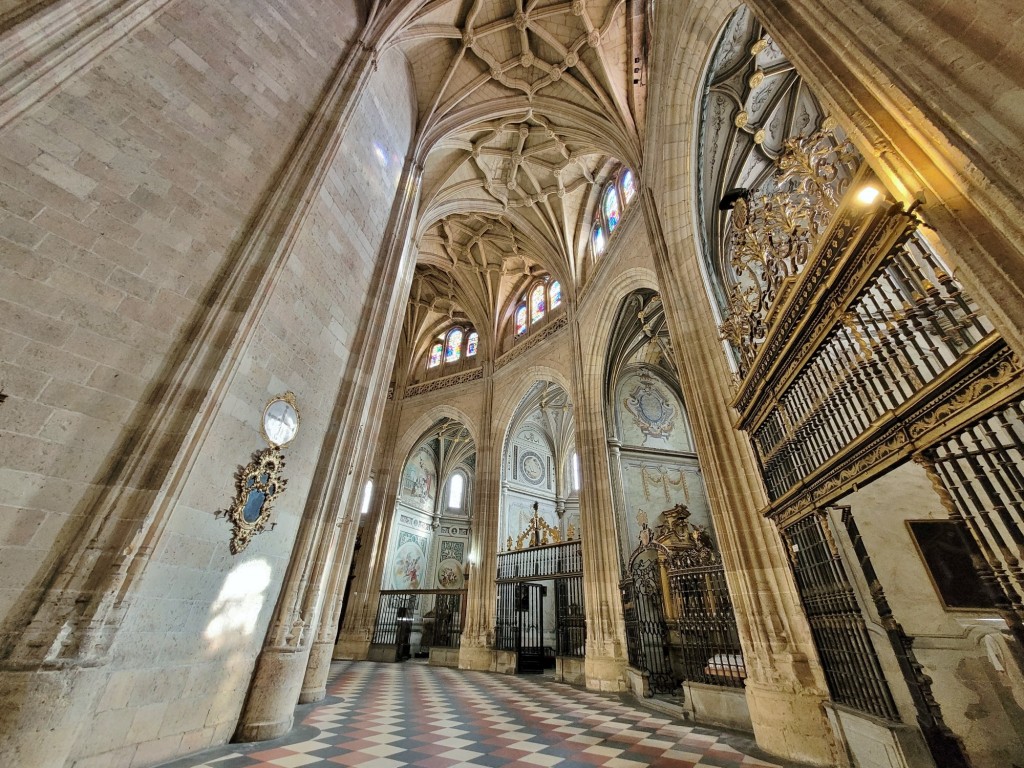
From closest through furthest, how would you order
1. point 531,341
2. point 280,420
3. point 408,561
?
point 280,420, point 531,341, point 408,561

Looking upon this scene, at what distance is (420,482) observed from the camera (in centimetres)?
2006

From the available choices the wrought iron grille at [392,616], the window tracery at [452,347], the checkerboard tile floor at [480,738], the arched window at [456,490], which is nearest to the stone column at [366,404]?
the checkerboard tile floor at [480,738]

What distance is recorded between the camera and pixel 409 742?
3896 mm

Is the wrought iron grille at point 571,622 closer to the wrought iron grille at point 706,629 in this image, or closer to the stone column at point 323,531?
the wrought iron grille at point 706,629

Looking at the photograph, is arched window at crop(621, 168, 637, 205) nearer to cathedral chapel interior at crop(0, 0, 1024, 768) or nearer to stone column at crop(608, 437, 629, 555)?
cathedral chapel interior at crop(0, 0, 1024, 768)

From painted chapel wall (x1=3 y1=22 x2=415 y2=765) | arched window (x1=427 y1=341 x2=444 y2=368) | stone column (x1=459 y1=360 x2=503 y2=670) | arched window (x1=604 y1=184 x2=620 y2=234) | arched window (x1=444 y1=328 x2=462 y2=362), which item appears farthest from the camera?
arched window (x1=427 y1=341 x2=444 y2=368)

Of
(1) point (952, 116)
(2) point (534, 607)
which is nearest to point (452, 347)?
(2) point (534, 607)

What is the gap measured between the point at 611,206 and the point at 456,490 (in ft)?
51.4

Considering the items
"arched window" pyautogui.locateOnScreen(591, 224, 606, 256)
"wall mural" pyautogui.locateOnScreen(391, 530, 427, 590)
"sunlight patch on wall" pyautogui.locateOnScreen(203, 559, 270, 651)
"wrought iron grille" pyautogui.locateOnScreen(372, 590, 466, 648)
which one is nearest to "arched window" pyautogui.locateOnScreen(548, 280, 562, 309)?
"arched window" pyautogui.locateOnScreen(591, 224, 606, 256)

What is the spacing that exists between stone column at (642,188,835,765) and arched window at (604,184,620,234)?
548cm

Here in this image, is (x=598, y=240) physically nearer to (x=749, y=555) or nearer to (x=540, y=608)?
(x=749, y=555)

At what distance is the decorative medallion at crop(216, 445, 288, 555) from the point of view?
4.05 meters

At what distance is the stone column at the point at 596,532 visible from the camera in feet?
28.4

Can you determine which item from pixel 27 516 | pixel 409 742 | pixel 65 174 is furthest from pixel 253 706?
pixel 65 174
